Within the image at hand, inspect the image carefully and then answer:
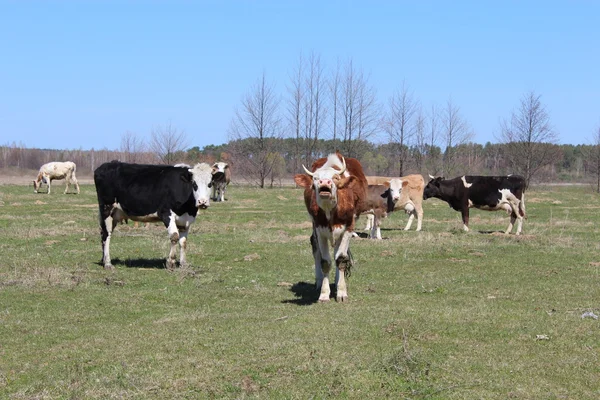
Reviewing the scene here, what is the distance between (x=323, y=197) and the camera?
11.0 meters

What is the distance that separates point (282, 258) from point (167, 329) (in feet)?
24.9

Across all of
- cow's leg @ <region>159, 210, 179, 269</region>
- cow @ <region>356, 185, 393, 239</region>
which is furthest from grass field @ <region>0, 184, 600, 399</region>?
cow @ <region>356, 185, 393, 239</region>

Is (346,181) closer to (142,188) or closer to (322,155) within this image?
(142,188)

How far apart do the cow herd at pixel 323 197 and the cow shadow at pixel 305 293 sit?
0.76 feet

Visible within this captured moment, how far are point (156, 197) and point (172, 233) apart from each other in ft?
Result: 3.06

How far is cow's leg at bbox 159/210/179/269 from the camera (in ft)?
51.1

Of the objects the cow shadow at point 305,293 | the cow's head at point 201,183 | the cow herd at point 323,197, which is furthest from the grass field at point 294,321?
the cow's head at point 201,183

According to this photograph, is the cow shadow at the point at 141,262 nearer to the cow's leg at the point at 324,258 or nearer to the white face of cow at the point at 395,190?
the cow's leg at the point at 324,258

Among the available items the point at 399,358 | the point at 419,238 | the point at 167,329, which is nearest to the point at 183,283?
the point at 167,329

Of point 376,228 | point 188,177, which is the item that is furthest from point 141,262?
point 376,228

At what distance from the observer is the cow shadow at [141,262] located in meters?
16.1

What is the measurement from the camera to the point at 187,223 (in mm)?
16047

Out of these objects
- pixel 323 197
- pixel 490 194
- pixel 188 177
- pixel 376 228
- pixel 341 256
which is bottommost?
pixel 376 228

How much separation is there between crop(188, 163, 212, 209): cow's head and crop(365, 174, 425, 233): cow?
9744 mm
